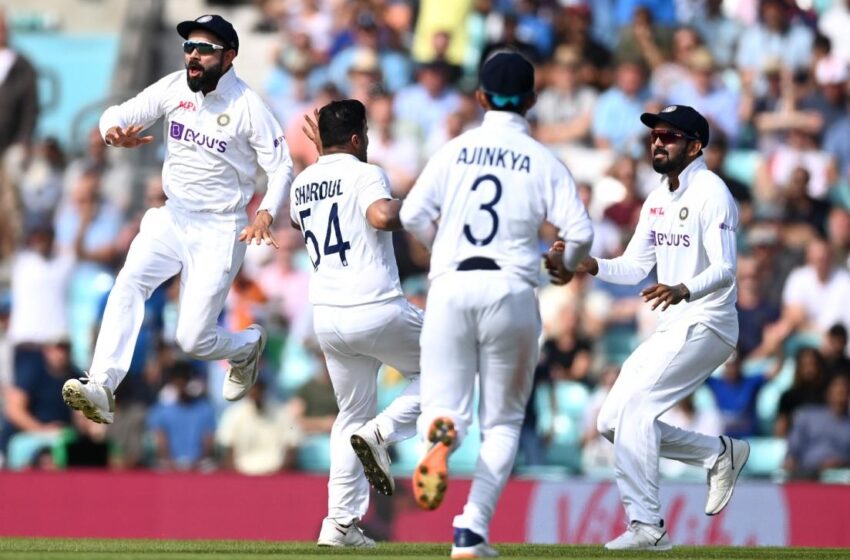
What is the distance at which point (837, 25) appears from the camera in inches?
809

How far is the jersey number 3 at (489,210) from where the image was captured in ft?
32.8

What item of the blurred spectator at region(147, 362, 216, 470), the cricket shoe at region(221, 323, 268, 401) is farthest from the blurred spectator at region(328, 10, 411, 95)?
the cricket shoe at region(221, 323, 268, 401)

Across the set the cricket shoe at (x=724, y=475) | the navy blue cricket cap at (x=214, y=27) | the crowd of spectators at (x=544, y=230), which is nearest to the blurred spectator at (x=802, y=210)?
the crowd of spectators at (x=544, y=230)

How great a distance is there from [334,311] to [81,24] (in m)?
12.5

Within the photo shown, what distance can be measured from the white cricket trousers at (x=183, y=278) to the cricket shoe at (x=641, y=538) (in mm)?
2959

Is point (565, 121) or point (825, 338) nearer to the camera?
point (825, 338)

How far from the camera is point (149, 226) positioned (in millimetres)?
12438

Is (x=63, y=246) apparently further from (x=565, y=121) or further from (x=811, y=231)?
(x=811, y=231)

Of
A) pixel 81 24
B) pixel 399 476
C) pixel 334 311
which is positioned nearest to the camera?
pixel 334 311

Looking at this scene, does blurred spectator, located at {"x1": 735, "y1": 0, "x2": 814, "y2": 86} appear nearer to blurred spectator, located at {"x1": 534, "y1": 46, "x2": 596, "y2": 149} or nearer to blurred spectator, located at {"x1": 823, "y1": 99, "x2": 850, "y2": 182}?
blurred spectator, located at {"x1": 823, "y1": 99, "x2": 850, "y2": 182}

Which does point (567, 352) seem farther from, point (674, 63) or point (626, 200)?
point (674, 63)

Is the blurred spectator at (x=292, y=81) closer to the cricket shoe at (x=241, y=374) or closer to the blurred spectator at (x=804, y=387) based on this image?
the blurred spectator at (x=804, y=387)

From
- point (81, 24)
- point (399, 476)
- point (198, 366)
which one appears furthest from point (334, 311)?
point (81, 24)

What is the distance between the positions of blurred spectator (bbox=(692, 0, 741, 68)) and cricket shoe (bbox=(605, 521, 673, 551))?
9617 mm
